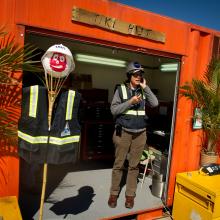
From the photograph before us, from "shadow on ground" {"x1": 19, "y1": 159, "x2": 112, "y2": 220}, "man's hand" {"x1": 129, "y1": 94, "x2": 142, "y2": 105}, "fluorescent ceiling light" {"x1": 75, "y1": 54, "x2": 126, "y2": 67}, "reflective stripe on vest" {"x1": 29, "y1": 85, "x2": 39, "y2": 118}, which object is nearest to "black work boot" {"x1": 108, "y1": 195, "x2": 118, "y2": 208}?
"shadow on ground" {"x1": 19, "y1": 159, "x2": 112, "y2": 220}

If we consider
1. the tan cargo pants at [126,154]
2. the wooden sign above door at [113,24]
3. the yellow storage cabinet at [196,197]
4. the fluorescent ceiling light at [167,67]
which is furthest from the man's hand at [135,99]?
the fluorescent ceiling light at [167,67]

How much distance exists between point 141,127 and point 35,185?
6.34 feet

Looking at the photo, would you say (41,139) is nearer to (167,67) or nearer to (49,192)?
(49,192)

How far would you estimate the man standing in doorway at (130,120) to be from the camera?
A: 11.7 ft

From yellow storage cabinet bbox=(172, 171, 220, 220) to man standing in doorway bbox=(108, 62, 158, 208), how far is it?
0.76 meters

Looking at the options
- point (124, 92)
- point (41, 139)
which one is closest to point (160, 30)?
point (124, 92)

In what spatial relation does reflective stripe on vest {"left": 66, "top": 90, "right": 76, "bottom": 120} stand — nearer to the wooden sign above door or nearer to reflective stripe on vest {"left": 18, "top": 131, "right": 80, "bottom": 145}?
reflective stripe on vest {"left": 18, "top": 131, "right": 80, "bottom": 145}

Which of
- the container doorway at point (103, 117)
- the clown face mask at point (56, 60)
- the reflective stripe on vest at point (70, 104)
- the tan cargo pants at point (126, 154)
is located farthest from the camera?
the container doorway at point (103, 117)

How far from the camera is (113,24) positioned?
10.8 feet

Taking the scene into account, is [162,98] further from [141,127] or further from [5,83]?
[5,83]

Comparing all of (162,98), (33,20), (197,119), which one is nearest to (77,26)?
(33,20)

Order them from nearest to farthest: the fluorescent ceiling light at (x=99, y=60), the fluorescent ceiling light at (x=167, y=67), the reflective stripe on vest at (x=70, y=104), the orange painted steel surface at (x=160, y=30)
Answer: the reflective stripe on vest at (x=70, y=104), the orange painted steel surface at (x=160, y=30), the fluorescent ceiling light at (x=99, y=60), the fluorescent ceiling light at (x=167, y=67)

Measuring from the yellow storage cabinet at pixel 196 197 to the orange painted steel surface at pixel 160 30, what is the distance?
0.66ft

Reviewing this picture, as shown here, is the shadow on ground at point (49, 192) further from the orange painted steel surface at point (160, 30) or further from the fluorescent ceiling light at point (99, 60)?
→ the fluorescent ceiling light at point (99, 60)
